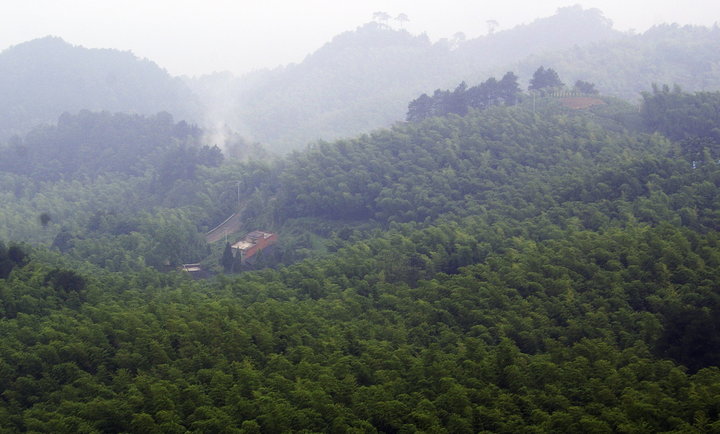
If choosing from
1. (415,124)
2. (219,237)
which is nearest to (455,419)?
(219,237)

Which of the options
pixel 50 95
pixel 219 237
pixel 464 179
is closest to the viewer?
pixel 464 179

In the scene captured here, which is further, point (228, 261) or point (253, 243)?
point (253, 243)

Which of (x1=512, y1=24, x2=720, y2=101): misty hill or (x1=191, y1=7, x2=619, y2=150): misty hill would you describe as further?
→ (x1=191, y1=7, x2=619, y2=150): misty hill

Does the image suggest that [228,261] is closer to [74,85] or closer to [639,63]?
[639,63]

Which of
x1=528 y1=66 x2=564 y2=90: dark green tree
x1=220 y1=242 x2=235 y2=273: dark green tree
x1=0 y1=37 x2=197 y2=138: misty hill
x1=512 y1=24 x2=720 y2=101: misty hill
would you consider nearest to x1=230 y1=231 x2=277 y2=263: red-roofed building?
x1=220 y1=242 x2=235 y2=273: dark green tree

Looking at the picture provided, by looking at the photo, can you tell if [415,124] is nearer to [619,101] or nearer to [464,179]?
[464,179]

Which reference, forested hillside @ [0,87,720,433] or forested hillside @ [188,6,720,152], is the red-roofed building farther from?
forested hillside @ [188,6,720,152]

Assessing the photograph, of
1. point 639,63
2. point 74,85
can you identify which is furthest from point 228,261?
point 74,85
